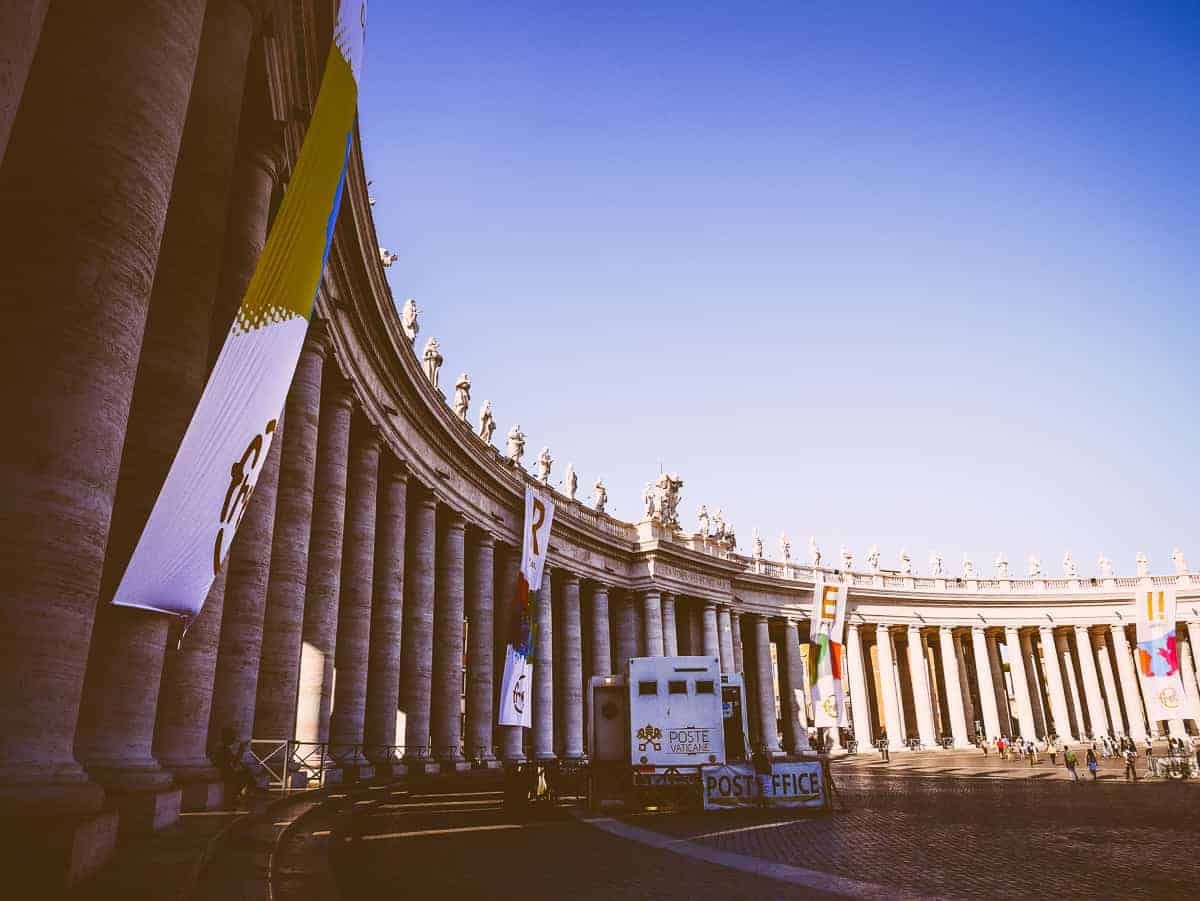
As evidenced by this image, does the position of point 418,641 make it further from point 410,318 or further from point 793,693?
point 793,693

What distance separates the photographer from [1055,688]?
68.7 m

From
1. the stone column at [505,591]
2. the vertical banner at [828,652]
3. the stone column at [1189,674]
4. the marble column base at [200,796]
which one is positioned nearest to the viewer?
the marble column base at [200,796]

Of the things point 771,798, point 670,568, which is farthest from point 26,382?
→ point 670,568

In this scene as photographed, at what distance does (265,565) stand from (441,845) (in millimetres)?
6509

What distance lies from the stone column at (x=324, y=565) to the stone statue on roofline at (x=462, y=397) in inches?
504

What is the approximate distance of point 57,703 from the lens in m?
6.18

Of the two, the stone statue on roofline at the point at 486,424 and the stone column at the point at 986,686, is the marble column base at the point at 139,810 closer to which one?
the stone statue on roofline at the point at 486,424

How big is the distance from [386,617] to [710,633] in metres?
34.7

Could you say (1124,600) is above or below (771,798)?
above

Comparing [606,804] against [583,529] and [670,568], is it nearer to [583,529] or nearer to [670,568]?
[583,529]

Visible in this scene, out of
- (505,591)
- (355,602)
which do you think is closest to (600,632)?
(505,591)

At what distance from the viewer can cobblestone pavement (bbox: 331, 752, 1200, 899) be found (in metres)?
9.70

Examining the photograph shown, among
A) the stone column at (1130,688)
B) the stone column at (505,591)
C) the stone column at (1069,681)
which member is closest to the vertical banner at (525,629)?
the stone column at (505,591)

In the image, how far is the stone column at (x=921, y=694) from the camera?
64.6 metres
